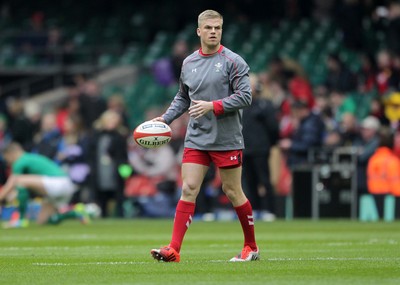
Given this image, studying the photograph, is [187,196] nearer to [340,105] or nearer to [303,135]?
[303,135]

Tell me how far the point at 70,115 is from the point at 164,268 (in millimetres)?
16673

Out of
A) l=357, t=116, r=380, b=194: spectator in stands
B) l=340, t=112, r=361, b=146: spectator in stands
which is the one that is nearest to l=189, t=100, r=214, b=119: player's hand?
l=357, t=116, r=380, b=194: spectator in stands

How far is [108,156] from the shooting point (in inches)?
982

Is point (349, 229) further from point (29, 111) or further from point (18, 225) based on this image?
point (29, 111)

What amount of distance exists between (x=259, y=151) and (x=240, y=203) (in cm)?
1100

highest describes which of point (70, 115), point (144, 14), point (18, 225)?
point (144, 14)

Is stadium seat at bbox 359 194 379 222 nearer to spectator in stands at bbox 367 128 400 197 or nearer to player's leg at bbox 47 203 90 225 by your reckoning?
spectator in stands at bbox 367 128 400 197

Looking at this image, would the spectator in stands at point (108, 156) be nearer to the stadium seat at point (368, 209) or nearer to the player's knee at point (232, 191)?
the stadium seat at point (368, 209)

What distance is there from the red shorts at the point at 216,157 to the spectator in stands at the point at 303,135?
12.2 metres

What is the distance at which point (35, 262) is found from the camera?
11.9m

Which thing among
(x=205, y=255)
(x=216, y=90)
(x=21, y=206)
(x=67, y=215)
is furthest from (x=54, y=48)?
(x=216, y=90)

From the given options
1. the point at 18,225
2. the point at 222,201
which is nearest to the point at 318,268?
the point at 18,225

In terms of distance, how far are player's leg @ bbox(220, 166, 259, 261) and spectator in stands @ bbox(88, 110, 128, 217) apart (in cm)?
1308

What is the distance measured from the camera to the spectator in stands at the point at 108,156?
24703 mm
